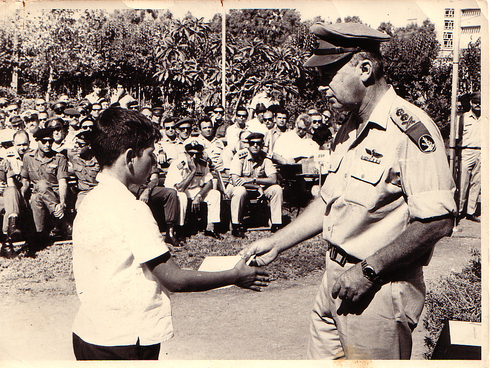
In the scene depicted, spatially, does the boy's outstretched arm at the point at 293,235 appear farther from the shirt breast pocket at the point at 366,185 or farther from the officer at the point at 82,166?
the officer at the point at 82,166

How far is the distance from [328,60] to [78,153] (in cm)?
462

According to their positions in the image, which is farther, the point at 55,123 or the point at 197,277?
the point at 55,123

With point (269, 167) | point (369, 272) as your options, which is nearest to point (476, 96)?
point (269, 167)

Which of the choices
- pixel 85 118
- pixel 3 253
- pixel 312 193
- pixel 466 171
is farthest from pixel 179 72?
pixel 466 171

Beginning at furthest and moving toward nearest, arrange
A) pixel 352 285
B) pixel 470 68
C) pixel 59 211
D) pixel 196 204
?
1. pixel 196 204
2. pixel 59 211
3. pixel 470 68
4. pixel 352 285

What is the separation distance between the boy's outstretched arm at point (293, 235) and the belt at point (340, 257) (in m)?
0.25

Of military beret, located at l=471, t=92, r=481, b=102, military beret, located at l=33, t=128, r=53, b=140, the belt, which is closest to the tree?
military beret, located at l=471, t=92, r=481, b=102

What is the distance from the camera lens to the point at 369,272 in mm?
1866

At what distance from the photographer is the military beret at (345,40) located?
2029 mm

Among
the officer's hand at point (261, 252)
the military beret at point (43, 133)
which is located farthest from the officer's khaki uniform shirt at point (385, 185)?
the military beret at point (43, 133)

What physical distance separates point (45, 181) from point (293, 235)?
14.1 ft

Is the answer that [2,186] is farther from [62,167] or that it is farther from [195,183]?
[195,183]

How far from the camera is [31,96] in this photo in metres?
6.86

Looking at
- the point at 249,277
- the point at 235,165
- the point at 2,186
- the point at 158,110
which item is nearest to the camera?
the point at 249,277
